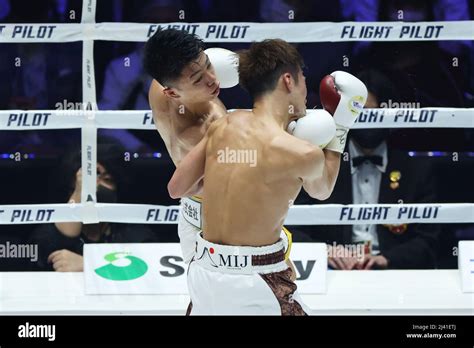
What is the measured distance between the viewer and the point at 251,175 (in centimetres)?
364

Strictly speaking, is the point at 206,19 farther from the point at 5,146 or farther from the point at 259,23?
the point at 5,146

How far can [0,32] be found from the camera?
5.17m

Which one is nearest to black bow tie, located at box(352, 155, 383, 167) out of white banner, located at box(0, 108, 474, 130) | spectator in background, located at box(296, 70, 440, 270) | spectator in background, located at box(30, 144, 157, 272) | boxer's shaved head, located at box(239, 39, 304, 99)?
spectator in background, located at box(296, 70, 440, 270)

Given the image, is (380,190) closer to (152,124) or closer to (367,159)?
(367,159)

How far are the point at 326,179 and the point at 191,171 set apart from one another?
0.45 metres

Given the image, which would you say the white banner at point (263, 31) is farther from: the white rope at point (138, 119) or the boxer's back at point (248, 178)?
the boxer's back at point (248, 178)

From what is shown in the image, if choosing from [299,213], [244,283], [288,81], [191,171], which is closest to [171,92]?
[191,171]

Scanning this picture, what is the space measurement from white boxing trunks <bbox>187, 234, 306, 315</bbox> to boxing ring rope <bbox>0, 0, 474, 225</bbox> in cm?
142

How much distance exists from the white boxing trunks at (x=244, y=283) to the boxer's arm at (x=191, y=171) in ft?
0.71

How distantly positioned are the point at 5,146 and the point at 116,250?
741 mm

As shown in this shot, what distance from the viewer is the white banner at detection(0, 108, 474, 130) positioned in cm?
509

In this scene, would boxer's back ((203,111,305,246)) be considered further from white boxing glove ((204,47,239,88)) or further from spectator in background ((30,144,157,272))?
spectator in background ((30,144,157,272))

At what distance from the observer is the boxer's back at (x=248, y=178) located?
3625 mm
